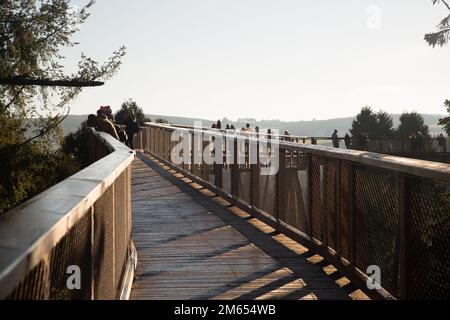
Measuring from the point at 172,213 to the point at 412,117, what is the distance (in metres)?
75.1

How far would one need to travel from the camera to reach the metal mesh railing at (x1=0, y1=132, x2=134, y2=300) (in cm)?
198

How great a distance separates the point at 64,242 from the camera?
2.71 meters

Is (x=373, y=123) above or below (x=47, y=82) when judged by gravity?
below

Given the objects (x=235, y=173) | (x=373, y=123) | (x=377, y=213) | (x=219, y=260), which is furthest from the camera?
(x=373, y=123)

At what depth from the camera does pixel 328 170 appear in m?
7.18

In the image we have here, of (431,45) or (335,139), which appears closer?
(431,45)

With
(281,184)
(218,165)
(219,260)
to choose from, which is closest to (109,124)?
(218,165)

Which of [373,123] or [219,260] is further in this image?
[373,123]

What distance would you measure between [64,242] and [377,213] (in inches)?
149

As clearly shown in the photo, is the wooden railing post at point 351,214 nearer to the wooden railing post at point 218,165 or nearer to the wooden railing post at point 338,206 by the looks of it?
the wooden railing post at point 338,206

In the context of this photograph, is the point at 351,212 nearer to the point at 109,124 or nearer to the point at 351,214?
the point at 351,214

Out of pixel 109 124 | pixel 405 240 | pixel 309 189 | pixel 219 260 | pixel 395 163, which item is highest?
pixel 109 124
